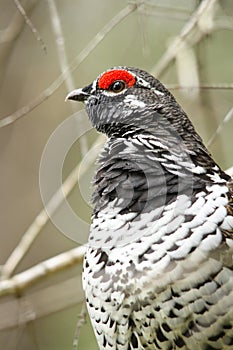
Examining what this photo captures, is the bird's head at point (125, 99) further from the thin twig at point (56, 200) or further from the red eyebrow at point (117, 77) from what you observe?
the thin twig at point (56, 200)

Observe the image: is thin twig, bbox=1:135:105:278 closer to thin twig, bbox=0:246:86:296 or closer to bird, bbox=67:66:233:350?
thin twig, bbox=0:246:86:296

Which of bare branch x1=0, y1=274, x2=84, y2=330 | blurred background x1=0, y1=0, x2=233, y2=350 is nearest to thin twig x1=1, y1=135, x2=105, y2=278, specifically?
blurred background x1=0, y1=0, x2=233, y2=350

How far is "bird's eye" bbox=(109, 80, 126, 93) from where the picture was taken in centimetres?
371

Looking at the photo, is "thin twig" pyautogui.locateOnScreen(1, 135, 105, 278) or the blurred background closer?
"thin twig" pyautogui.locateOnScreen(1, 135, 105, 278)

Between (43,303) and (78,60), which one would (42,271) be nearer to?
(78,60)

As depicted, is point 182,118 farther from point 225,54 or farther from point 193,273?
point 225,54

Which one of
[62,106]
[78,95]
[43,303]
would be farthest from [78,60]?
[62,106]

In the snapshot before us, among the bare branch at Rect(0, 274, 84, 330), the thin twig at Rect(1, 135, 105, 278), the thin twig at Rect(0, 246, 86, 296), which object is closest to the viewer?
the thin twig at Rect(1, 135, 105, 278)

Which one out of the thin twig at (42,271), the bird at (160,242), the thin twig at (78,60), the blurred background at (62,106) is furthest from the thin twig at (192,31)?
the thin twig at (42,271)

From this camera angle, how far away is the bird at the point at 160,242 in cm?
311

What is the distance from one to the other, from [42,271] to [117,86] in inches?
46.5

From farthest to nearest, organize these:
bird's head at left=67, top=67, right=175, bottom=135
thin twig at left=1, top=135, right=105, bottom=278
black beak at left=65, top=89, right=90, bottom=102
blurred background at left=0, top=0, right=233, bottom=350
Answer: blurred background at left=0, top=0, right=233, bottom=350, thin twig at left=1, top=135, right=105, bottom=278, black beak at left=65, top=89, right=90, bottom=102, bird's head at left=67, top=67, right=175, bottom=135

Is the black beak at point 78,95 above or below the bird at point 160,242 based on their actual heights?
above

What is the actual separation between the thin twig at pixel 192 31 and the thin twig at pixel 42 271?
3.56 ft
